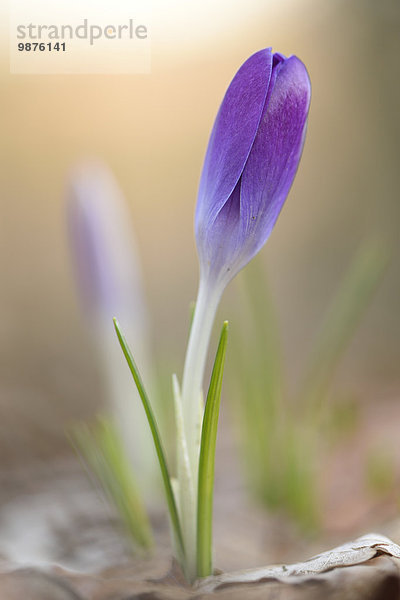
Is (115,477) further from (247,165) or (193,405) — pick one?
(247,165)

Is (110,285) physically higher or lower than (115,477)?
higher

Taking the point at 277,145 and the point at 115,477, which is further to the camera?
the point at 115,477

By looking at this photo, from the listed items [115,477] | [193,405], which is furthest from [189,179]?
[193,405]

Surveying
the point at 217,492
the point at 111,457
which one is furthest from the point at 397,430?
the point at 111,457

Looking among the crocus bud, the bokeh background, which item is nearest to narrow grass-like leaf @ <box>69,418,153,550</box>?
the crocus bud

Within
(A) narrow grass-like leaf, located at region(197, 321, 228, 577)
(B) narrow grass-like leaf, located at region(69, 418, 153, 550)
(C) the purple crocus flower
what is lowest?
(B) narrow grass-like leaf, located at region(69, 418, 153, 550)

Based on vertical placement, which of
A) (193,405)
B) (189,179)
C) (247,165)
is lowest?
(193,405)

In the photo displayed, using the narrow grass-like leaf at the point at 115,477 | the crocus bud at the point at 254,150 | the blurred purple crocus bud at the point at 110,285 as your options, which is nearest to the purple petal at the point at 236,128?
the crocus bud at the point at 254,150

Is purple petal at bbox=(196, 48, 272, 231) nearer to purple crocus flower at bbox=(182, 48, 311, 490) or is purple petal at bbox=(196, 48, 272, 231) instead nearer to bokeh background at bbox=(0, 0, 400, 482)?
purple crocus flower at bbox=(182, 48, 311, 490)
